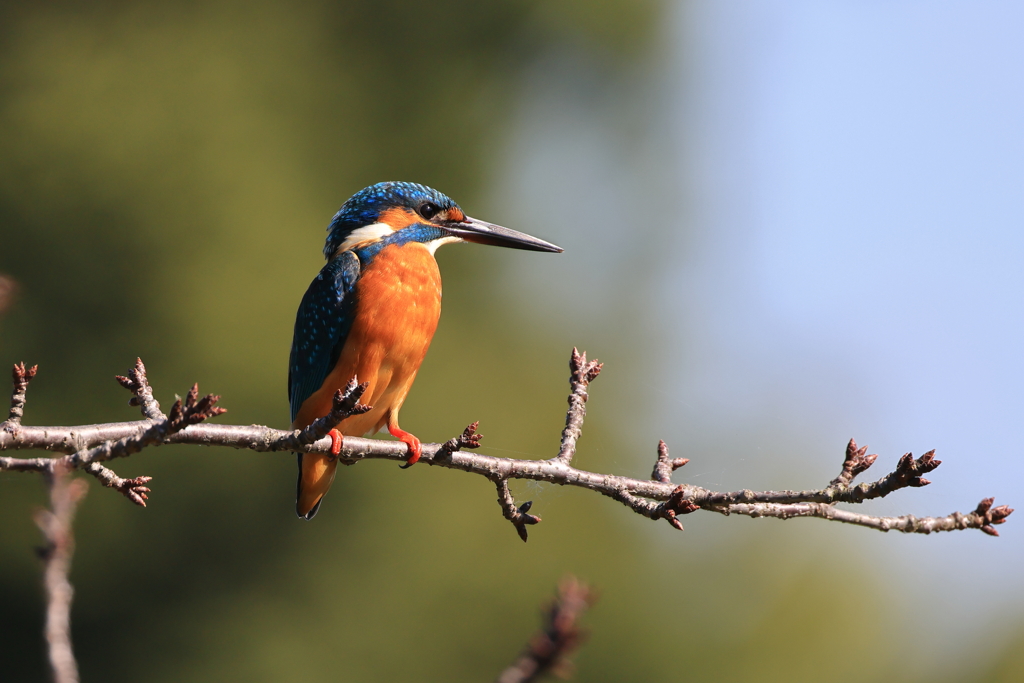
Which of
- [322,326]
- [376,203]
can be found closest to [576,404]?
[322,326]

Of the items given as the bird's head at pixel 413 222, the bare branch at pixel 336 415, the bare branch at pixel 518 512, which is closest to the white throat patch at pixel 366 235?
the bird's head at pixel 413 222

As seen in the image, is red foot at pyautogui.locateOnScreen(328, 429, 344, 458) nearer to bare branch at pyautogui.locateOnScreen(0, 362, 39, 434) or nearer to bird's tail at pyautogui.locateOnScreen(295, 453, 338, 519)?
bare branch at pyautogui.locateOnScreen(0, 362, 39, 434)

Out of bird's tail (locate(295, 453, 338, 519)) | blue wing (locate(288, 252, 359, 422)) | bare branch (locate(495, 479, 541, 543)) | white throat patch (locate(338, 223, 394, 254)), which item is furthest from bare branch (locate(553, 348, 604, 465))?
white throat patch (locate(338, 223, 394, 254))

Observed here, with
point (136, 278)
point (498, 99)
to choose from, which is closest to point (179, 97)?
point (136, 278)

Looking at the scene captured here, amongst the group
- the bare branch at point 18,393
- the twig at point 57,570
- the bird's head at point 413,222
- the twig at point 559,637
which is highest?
the bird's head at point 413,222

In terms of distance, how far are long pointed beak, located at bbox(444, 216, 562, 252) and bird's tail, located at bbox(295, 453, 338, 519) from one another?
120cm

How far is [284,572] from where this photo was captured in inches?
486

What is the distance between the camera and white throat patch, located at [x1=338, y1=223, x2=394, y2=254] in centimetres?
383

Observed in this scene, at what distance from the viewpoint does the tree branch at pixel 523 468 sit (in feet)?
6.56

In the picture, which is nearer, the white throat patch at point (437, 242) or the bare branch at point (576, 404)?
the bare branch at point (576, 404)

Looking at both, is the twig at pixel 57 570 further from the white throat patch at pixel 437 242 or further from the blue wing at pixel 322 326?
the white throat patch at pixel 437 242

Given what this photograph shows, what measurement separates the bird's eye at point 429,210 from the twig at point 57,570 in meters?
3.20

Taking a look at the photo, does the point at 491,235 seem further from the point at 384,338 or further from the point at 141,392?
the point at 141,392

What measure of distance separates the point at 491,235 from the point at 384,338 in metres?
0.90
